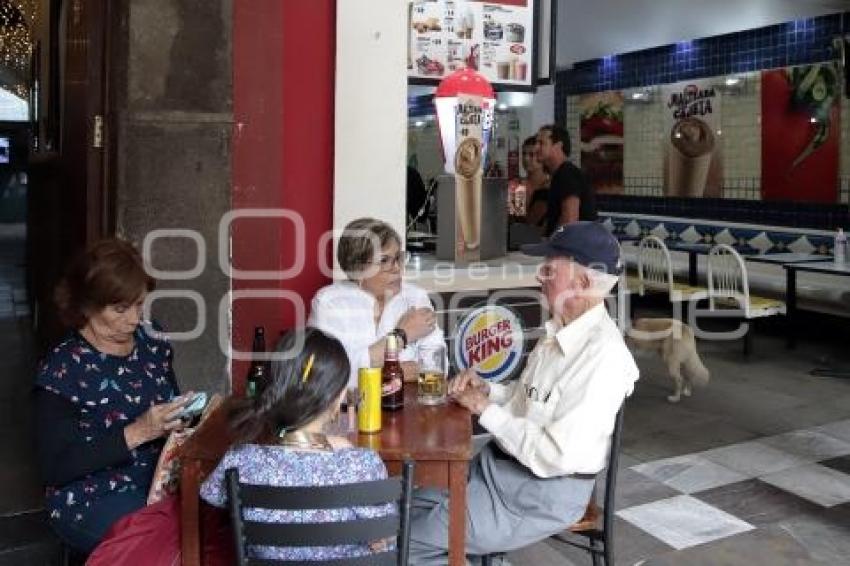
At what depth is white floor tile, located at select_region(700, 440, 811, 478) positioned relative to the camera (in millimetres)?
4434

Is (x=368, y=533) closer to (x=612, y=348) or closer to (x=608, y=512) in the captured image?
(x=612, y=348)

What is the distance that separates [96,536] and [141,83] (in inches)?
71.0

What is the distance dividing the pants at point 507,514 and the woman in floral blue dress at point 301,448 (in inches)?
18.1

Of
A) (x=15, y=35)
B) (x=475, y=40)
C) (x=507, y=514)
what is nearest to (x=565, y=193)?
(x=475, y=40)

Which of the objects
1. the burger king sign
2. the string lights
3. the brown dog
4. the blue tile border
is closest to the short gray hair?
the burger king sign

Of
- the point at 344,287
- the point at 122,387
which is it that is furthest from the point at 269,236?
the point at 122,387

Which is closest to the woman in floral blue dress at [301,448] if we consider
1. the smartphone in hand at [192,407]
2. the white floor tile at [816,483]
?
the smartphone in hand at [192,407]

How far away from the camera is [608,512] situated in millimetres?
2512

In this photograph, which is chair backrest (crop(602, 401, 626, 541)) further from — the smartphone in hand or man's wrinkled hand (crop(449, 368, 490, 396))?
the smartphone in hand

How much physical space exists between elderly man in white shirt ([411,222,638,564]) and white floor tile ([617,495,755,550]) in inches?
56.7

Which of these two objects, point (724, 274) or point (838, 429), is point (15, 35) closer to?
point (724, 274)

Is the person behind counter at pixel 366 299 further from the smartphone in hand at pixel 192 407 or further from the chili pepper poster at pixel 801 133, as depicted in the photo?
the chili pepper poster at pixel 801 133

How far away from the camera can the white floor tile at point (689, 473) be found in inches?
166

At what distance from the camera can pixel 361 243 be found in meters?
2.87
